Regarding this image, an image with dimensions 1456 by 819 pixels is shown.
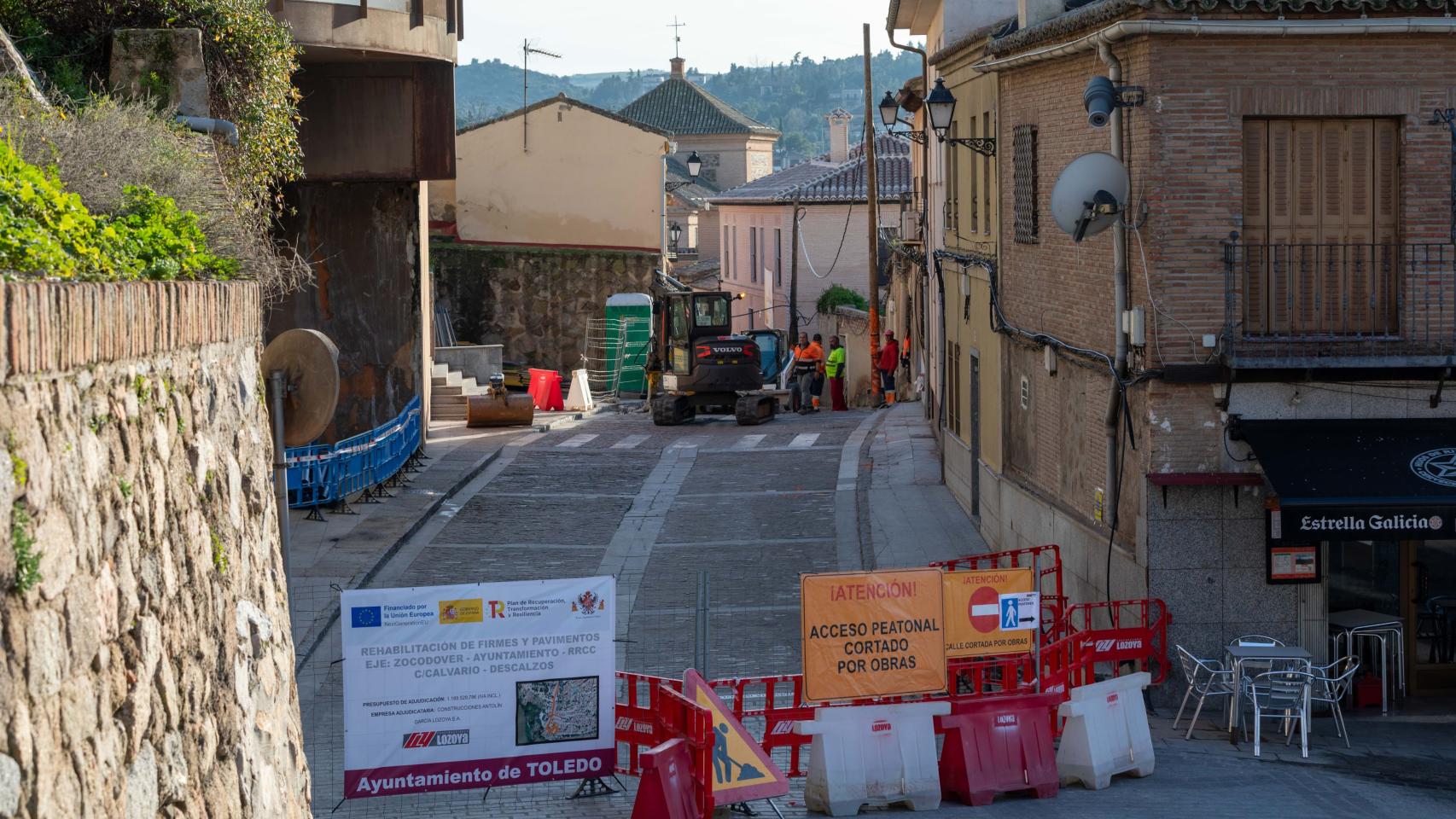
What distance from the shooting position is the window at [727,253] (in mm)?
63750

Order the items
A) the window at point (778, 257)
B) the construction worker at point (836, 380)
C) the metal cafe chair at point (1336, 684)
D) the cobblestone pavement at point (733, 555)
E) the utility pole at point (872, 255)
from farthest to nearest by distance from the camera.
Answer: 1. the window at point (778, 257)
2. the utility pole at point (872, 255)
3. the construction worker at point (836, 380)
4. the metal cafe chair at point (1336, 684)
5. the cobblestone pavement at point (733, 555)

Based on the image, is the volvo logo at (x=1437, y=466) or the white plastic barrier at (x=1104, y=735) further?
the volvo logo at (x=1437, y=466)

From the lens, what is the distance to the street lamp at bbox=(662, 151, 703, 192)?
56.8 meters

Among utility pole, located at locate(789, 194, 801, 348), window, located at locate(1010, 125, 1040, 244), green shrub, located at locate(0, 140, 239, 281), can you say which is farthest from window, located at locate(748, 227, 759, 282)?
green shrub, located at locate(0, 140, 239, 281)

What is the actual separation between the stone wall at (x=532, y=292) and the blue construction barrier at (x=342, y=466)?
2458cm

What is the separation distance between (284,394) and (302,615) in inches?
218

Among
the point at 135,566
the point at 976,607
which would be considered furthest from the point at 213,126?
the point at 135,566

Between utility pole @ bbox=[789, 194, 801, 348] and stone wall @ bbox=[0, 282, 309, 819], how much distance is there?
43303 mm

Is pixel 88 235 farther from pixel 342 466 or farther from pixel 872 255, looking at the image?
pixel 872 255

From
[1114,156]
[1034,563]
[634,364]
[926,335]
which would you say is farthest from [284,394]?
[634,364]

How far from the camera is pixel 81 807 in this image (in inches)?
182

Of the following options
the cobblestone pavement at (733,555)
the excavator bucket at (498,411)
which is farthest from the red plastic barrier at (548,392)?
the excavator bucket at (498,411)

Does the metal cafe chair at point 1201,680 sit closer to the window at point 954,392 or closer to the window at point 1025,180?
the window at point 1025,180

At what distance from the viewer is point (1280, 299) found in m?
12.9
